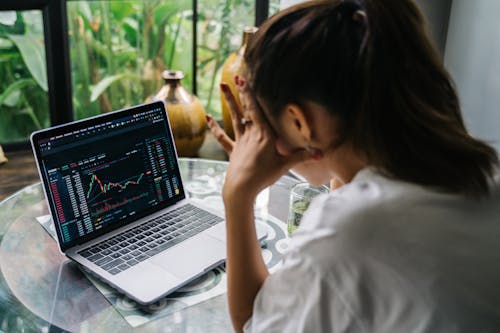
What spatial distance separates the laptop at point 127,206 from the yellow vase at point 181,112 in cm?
51

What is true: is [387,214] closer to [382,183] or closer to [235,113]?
[382,183]

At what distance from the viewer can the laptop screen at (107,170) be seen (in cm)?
116

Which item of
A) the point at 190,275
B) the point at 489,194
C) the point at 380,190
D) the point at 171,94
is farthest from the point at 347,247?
the point at 171,94

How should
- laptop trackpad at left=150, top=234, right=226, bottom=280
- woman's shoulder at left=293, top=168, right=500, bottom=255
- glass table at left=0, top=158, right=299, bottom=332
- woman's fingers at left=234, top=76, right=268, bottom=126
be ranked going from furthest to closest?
laptop trackpad at left=150, top=234, right=226, bottom=280 < glass table at left=0, top=158, right=299, bottom=332 < woman's fingers at left=234, top=76, right=268, bottom=126 < woman's shoulder at left=293, top=168, right=500, bottom=255

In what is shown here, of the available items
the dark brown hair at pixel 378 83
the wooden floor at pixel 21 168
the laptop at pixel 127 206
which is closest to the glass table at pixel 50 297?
the laptop at pixel 127 206

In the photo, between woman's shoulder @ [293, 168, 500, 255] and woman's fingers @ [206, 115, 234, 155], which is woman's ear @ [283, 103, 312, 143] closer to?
woman's shoulder @ [293, 168, 500, 255]

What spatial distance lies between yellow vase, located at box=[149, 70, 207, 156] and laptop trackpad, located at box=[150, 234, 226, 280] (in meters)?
0.70

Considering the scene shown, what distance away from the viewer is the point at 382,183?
786 mm

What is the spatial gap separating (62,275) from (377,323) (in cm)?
62

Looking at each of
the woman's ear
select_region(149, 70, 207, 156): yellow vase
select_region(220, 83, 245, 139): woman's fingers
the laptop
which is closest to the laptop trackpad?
the laptop

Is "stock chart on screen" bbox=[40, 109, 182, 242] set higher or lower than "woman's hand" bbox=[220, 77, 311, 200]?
lower

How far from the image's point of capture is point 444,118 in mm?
798

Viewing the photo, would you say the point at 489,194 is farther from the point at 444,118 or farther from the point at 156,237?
the point at 156,237

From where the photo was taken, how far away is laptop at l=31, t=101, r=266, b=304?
1.12 m
